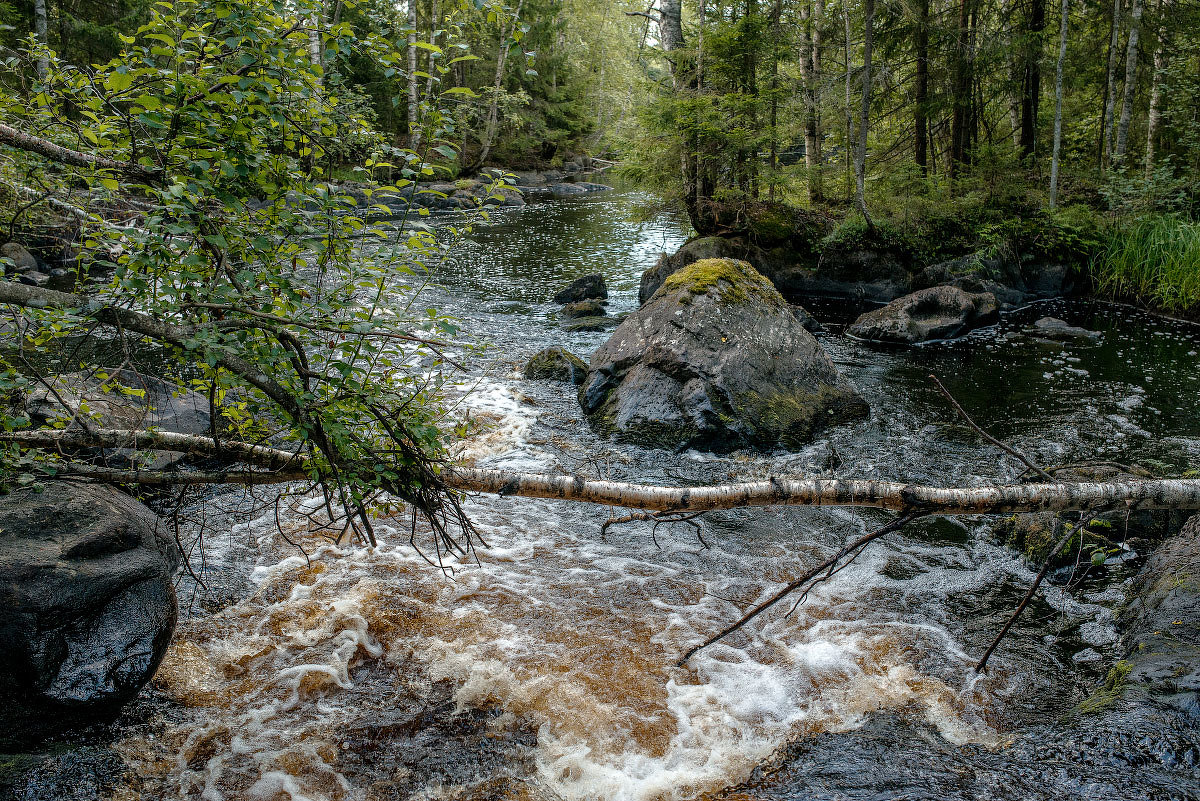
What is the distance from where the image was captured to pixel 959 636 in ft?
15.8

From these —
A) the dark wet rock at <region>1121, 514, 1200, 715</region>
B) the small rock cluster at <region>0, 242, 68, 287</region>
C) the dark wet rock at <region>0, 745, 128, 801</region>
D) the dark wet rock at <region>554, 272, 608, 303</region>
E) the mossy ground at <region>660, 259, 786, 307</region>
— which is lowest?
the dark wet rock at <region>0, 745, 128, 801</region>

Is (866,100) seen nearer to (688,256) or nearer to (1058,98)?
(1058,98)

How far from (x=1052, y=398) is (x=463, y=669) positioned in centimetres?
892

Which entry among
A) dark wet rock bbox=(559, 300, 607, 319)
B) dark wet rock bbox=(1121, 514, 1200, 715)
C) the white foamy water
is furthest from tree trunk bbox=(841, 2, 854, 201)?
the white foamy water

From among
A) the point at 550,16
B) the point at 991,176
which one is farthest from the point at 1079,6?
the point at 550,16

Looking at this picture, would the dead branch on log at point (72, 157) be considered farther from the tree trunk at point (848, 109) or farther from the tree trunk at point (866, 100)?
the tree trunk at point (848, 109)

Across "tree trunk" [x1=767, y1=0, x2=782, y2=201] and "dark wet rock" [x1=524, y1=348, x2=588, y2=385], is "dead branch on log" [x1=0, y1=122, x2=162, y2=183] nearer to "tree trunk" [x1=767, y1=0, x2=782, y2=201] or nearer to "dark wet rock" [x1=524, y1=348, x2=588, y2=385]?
"dark wet rock" [x1=524, y1=348, x2=588, y2=385]

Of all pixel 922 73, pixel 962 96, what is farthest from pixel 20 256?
pixel 962 96

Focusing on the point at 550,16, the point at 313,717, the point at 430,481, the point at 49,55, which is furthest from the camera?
the point at 550,16

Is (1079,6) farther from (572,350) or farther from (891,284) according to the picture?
(572,350)

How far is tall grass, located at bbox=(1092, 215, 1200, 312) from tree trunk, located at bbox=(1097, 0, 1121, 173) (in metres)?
3.20

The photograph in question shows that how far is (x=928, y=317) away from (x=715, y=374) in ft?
24.1

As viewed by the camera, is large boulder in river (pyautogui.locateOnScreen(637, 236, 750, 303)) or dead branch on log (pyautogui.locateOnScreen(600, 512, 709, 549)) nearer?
dead branch on log (pyautogui.locateOnScreen(600, 512, 709, 549))

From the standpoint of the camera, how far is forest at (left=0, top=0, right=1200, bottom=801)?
3.04 m
